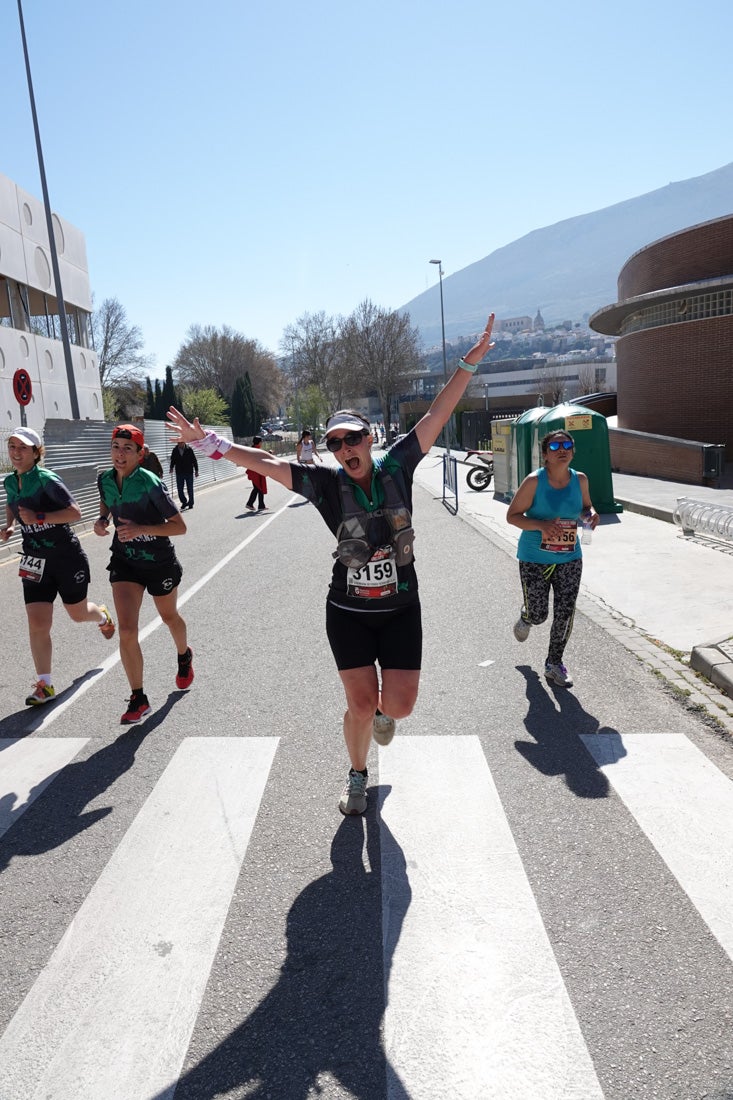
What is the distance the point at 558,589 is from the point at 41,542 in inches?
149

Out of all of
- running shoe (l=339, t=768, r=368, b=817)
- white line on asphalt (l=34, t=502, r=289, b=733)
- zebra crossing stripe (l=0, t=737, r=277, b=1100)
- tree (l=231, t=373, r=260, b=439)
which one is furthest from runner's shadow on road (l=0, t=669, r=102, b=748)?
tree (l=231, t=373, r=260, b=439)

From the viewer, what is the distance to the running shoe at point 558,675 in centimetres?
593

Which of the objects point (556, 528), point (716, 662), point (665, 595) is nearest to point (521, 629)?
point (556, 528)

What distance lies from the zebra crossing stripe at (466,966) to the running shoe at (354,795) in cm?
14

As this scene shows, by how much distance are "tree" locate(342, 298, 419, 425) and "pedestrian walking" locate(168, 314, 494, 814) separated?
78.9 metres

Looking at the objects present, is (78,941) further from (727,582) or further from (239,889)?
(727,582)

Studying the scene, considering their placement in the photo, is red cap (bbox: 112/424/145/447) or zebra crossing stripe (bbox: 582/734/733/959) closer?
zebra crossing stripe (bbox: 582/734/733/959)

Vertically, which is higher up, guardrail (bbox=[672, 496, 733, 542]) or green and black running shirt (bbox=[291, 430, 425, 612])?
green and black running shirt (bbox=[291, 430, 425, 612])

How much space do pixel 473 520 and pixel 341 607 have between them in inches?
517

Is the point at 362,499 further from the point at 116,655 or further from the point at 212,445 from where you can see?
the point at 116,655

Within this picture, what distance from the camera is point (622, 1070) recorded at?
7.88ft

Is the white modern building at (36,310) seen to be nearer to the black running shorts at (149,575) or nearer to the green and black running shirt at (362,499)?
the black running shorts at (149,575)

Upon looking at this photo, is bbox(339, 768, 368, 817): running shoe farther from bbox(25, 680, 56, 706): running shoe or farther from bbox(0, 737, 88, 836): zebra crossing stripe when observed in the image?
bbox(25, 680, 56, 706): running shoe

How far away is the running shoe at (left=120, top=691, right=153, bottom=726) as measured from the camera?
5.46 m
